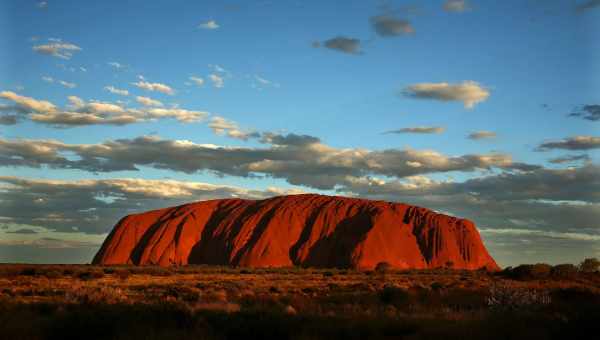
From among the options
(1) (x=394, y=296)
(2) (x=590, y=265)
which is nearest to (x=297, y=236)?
(2) (x=590, y=265)

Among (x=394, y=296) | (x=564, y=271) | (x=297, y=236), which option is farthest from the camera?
(x=297, y=236)

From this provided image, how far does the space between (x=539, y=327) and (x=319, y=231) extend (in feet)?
204

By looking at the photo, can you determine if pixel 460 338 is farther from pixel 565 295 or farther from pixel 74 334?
pixel 565 295

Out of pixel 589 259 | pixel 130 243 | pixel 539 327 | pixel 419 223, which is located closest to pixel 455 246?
pixel 419 223

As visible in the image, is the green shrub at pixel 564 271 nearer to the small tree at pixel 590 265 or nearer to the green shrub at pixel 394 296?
the small tree at pixel 590 265

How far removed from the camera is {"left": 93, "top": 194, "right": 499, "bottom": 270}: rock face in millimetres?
67750

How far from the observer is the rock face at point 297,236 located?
6775 cm

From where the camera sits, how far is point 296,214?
74.4 meters

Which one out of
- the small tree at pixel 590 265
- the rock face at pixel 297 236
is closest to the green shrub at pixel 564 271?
the small tree at pixel 590 265

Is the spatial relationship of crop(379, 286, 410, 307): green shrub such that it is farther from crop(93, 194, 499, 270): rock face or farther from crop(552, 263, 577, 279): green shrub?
crop(93, 194, 499, 270): rock face

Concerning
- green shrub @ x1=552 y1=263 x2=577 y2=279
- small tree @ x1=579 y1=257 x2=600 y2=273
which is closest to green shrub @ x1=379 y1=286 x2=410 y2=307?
green shrub @ x1=552 y1=263 x2=577 y2=279

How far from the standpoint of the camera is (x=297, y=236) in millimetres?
71688

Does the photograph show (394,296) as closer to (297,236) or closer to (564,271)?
(564,271)

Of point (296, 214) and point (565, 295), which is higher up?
point (296, 214)
